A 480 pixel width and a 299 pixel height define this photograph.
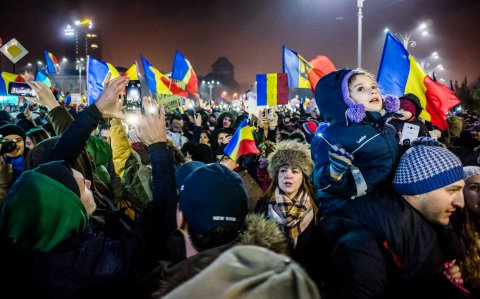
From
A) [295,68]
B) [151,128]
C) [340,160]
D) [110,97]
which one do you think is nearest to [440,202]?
[340,160]

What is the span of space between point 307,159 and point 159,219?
2.32 metres

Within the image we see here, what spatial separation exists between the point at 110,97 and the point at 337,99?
1.83 m

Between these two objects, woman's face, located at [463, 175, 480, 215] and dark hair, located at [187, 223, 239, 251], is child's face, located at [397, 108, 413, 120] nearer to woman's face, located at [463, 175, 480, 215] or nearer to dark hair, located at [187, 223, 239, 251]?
woman's face, located at [463, 175, 480, 215]

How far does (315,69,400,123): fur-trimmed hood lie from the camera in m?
2.81

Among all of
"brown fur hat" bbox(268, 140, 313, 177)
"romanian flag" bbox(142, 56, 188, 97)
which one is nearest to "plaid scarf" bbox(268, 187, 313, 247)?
"brown fur hat" bbox(268, 140, 313, 177)

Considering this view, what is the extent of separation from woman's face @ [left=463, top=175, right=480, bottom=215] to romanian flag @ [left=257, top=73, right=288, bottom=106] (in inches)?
263

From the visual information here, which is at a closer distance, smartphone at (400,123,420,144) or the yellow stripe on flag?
smartphone at (400,123,420,144)

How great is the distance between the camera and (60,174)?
2225mm

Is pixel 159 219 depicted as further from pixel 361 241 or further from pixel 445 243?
pixel 445 243

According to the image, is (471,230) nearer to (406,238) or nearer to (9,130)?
(406,238)

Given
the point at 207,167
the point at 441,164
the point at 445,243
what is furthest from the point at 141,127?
the point at 445,243

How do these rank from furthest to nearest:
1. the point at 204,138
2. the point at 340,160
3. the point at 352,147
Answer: the point at 204,138, the point at 352,147, the point at 340,160

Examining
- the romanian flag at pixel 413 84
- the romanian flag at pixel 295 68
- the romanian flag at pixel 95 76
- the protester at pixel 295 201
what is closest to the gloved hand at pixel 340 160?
the protester at pixel 295 201

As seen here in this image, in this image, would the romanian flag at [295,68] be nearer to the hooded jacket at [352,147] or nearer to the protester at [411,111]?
the protester at [411,111]
